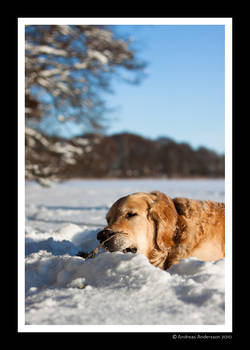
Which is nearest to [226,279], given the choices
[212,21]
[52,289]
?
[52,289]

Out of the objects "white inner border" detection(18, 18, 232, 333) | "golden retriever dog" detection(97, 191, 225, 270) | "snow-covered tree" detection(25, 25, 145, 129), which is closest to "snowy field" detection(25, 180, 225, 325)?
"white inner border" detection(18, 18, 232, 333)

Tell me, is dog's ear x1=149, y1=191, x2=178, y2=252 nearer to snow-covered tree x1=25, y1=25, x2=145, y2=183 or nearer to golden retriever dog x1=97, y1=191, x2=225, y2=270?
golden retriever dog x1=97, y1=191, x2=225, y2=270

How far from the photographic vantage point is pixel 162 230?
2795 millimetres

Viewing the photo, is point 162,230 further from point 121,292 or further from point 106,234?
point 121,292

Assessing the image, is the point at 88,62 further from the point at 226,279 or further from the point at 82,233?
the point at 226,279

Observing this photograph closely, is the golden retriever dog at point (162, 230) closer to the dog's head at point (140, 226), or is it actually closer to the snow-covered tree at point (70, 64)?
the dog's head at point (140, 226)

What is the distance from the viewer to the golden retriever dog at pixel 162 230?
2611 millimetres

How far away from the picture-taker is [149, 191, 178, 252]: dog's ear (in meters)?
2.78

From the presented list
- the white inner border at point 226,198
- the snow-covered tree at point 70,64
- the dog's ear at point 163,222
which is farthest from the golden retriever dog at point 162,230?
the snow-covered tree at point 70,64

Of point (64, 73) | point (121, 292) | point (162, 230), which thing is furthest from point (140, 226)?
point (64, 73)

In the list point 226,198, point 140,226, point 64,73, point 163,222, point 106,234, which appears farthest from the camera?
point 64,73

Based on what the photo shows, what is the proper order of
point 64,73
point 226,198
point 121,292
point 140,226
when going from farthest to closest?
point 64,73 < point 140,226 < point 226,198 < point 121,292

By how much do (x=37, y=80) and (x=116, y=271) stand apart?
7.94 metres

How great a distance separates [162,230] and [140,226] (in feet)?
0.73
